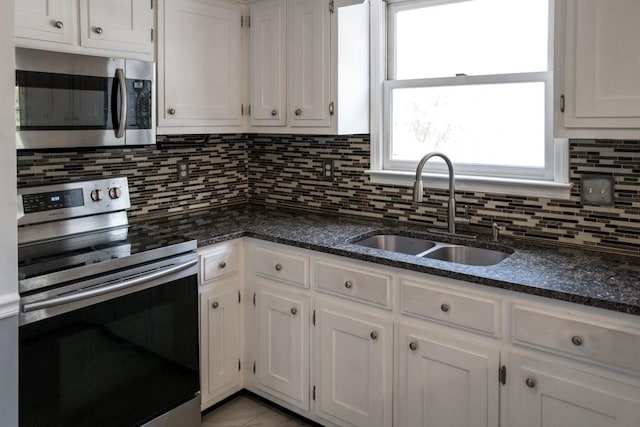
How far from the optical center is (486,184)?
8.16ft

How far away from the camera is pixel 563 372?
68.6 inches

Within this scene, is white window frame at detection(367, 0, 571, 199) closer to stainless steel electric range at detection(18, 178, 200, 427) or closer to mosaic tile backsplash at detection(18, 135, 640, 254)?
mosaic tile backsplash at detection(18, 135, 640, 254)

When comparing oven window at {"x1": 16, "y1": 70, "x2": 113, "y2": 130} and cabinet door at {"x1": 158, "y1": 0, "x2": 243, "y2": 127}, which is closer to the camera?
oven window at {"x1": 16, "y1": 70, "x2": 113, "y2": 130}

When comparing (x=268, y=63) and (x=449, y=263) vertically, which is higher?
(x=268, y=63)

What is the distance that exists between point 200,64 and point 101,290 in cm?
130

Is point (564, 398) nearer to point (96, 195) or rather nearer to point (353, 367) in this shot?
point (353, 367)

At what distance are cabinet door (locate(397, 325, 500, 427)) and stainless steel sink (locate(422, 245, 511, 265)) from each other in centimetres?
44

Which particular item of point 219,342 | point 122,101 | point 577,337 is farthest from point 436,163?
point 122,101

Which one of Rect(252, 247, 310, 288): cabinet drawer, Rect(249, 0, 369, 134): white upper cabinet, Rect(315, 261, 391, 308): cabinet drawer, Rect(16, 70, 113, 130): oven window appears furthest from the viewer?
Rect(249, 0, 369, 134): white upper cabinet

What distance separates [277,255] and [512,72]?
1.32 m

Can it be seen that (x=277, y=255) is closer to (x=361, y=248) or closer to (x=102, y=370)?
(x=361, y=248)

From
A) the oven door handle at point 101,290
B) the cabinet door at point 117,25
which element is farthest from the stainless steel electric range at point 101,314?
the cabinet door at point 117,25

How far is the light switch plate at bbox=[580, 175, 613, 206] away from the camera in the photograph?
217cm

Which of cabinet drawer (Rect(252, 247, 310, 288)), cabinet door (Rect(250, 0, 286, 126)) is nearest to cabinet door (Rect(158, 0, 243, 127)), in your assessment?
cabinet door (Rect(250, 0, 286, 126))
